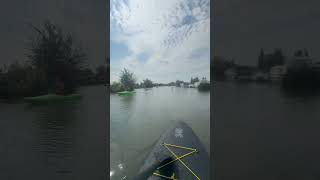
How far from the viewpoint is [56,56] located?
9.94 feet

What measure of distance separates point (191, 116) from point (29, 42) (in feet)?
9.59

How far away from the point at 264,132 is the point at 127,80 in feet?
8.34

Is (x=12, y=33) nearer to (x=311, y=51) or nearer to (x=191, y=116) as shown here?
(x=191, y=116)

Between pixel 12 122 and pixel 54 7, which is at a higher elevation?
pixel 54 7

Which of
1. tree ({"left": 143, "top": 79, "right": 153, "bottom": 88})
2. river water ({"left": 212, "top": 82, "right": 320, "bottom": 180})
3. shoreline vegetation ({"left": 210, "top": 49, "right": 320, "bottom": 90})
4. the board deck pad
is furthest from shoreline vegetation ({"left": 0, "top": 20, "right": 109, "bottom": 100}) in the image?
river water ({"left": 212, "top": 82, "right": 320, "bottom": 180})

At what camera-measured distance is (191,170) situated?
103 inches

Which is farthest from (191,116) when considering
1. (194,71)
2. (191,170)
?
(191,170)

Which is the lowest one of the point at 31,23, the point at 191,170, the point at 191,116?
the point at 191,170

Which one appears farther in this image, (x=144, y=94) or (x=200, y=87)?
(x=144, y=94)

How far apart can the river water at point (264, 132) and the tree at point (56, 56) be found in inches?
85.2

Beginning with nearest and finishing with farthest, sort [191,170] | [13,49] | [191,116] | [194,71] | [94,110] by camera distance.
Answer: [191,170]
[13,49]
[94,110]
[194,71]
[191,116]

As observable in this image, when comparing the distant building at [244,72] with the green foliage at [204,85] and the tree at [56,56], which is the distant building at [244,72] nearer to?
the green foliage at [204,85]

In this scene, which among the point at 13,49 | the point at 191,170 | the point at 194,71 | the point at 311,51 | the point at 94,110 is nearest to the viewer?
the point at 191,170

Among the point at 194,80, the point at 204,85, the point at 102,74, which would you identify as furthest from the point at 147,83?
the point at 102,74
